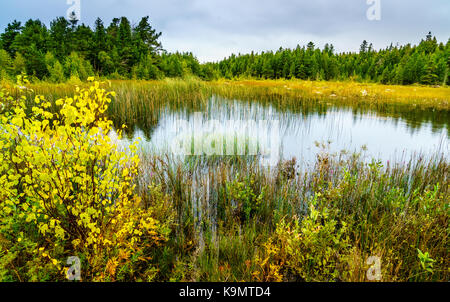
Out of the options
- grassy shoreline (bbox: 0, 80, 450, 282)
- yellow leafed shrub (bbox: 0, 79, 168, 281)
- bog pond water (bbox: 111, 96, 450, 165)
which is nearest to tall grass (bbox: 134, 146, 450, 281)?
grassy shoreline (bbox: 0, 80, 450, 282)

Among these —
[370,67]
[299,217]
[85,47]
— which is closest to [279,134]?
[299,217]

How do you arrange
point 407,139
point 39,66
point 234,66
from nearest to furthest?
point 407,139, point 39,66, point 234,66

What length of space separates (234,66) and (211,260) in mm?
88603

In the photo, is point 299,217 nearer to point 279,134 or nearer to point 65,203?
point 65,203

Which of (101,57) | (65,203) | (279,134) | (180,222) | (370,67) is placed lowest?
(180,222)

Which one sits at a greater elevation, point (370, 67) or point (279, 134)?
point (370, 67)

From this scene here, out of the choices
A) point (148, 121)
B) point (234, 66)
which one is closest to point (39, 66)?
point (148, 121)

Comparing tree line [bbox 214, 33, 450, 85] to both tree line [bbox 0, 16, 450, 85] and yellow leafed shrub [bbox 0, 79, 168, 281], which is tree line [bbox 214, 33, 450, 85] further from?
yellow leafed shrub [bbox 0, 79, 168, 281]

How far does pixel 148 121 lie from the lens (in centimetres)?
902

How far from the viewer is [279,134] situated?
23.6 ft

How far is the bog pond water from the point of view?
5586 mm

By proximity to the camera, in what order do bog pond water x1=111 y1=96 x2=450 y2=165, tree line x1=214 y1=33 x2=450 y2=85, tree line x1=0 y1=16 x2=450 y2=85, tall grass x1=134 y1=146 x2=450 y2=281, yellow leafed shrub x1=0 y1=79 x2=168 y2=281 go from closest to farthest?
yellow leafed shrub x1=0 y1=79 x2=168 y2=281 → tall grass x1=134 y1=146 x2=450 y2=281 → bog pond water x1=111 y1=96 x2=450 y2=165 → tree line x1=0 y1=16 x2=450 y2=85 → tree line x1=214 y1=33 x2=450 y2=85

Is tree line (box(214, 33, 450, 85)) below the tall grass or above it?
above
